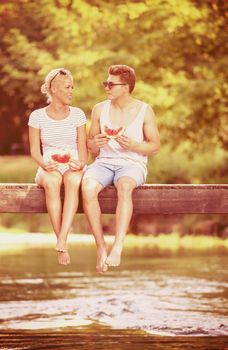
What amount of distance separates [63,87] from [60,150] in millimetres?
507

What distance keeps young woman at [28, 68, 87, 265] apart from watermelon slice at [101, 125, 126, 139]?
0.83 feet

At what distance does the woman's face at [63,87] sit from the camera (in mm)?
11422

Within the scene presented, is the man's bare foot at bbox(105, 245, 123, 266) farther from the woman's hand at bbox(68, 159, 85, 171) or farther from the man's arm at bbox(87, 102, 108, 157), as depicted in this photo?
the man's arm at bbox(87, 102, 108, 157)

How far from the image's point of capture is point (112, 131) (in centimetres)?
1133

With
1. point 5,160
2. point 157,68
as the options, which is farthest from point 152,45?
point 5,160

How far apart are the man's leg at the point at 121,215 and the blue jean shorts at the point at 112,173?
0.37 feet

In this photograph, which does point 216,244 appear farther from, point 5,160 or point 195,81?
point 5,160

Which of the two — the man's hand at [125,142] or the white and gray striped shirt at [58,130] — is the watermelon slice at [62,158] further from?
the man's hand at [125,142]

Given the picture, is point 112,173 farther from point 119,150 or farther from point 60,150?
point 60,150

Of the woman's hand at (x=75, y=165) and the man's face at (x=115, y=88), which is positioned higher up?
the man's face at (x=115, y=88)

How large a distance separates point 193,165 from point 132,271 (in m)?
7.64

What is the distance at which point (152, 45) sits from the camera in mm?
28078

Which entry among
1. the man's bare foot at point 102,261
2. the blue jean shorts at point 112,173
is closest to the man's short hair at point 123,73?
the blue jean shorts at point 112,173

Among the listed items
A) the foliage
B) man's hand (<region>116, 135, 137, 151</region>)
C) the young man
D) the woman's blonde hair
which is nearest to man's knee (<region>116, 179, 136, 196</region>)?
the young man
